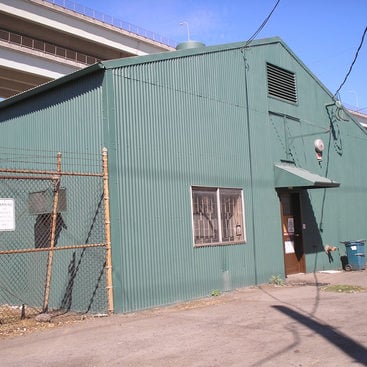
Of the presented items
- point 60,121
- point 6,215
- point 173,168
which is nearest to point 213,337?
point 6,215

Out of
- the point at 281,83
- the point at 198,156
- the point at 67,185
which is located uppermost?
the point at 281,83

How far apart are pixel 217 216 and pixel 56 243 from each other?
377cm

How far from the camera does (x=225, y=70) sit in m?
13.1

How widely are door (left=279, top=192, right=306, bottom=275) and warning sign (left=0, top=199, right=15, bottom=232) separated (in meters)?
8.73

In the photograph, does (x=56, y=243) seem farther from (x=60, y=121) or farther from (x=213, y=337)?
(x=213, y=337)

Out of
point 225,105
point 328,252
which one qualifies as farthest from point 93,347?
point 328,252

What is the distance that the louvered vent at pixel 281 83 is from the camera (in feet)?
49.9

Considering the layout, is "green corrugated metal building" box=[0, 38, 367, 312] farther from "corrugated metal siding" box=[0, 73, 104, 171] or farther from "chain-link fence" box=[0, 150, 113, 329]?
"chain-link fence" box=[0, 150, 113, 329]

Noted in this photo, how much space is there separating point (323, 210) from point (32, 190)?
388 inches

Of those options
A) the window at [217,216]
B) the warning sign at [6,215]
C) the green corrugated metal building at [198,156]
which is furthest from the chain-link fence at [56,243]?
the window at [217,216]

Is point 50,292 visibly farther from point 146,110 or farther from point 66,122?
point 146,110

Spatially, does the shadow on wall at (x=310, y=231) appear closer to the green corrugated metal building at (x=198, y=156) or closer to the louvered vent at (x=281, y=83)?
the green corrugated metal building at (x=198, y=156)

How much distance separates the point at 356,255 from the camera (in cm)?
1634

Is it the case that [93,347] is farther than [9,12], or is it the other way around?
[9,12]
